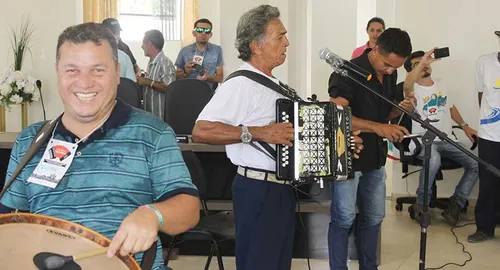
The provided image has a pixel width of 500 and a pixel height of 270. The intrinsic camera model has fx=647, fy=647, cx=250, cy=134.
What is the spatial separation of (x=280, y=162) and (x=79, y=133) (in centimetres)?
110

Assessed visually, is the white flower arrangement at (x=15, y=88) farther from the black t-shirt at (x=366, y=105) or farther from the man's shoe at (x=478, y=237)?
the man's shoe at (x=478, y=237)

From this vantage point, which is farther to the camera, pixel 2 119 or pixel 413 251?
pixel 2 119

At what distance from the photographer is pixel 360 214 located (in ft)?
12.1

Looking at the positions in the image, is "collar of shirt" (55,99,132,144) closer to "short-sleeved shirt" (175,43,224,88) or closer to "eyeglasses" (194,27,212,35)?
"eyeglasses" (194,27,212,35)

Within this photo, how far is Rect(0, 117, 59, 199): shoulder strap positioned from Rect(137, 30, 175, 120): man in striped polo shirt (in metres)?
4.26

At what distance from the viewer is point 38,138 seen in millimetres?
1782

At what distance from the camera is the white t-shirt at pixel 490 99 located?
5059mm

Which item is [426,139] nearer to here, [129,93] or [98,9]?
[129,93]

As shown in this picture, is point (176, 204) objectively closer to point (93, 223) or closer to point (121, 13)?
point (93, 223)

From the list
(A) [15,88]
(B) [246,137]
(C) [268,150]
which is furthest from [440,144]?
(A) [15,88]

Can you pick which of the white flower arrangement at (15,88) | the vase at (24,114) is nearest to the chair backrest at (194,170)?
the white flower arrangement at (15,88)

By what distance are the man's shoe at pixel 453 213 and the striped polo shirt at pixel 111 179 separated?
446 cm

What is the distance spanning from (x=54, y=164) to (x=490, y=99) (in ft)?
13.6

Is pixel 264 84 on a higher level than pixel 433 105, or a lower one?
higher
